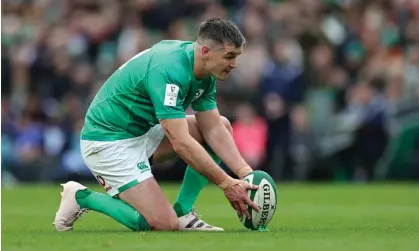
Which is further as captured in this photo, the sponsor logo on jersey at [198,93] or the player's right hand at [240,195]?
the sponsor logo on jersey at [198,93]

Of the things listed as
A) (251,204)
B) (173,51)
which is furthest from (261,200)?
(173,51)

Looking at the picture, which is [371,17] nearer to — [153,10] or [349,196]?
[153,10]

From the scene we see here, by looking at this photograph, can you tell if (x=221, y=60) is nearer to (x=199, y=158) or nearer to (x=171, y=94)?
(x=171, y=94)

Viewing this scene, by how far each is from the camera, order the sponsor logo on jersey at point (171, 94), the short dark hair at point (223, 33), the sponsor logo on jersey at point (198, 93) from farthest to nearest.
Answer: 1. the sponsor logo on jersey at point (198, 93)
2. the short dark hair at point (223, 33)
3. the sponsor logo on jersey at point (171, 94)

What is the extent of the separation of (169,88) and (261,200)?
1.15 m

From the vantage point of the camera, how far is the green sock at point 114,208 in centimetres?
903

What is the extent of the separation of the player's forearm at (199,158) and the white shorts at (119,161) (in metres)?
0.68

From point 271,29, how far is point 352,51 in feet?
5.30

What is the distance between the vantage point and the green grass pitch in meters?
7.45

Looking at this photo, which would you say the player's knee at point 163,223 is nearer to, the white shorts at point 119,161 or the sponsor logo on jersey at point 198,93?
the white shorts at point 119,161

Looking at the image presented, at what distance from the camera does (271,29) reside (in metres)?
20.8

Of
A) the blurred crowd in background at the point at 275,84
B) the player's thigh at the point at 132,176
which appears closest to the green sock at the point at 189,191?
the player's thigh at the point at 132,176

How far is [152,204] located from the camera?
897cm

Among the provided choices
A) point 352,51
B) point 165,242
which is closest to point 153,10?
point 352,51
